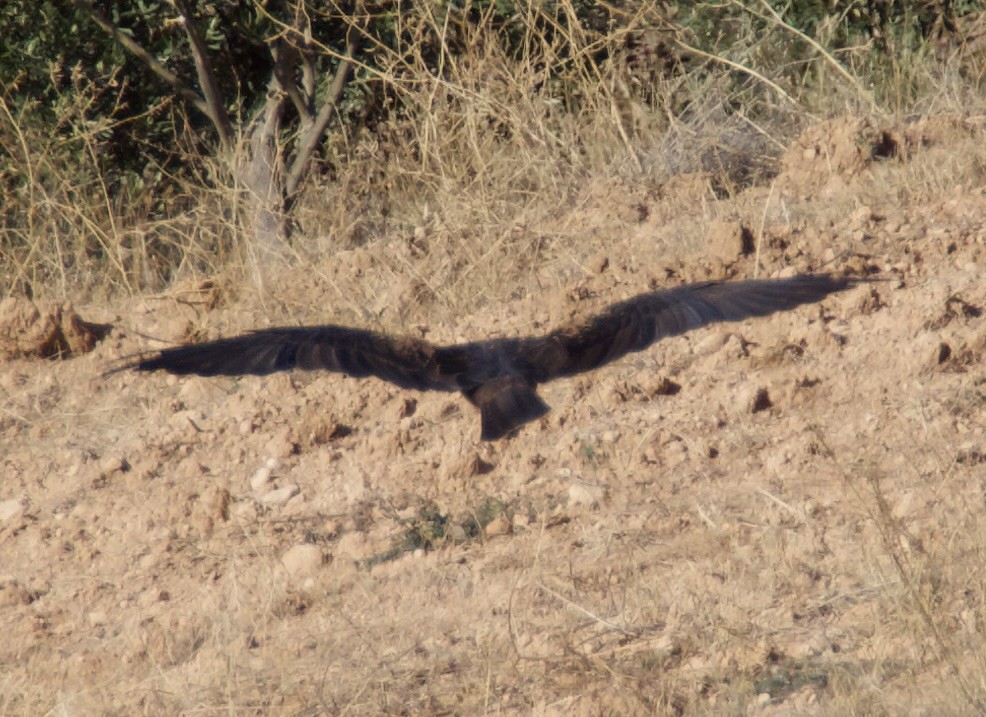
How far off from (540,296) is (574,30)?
2.00m

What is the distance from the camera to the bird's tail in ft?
14.4

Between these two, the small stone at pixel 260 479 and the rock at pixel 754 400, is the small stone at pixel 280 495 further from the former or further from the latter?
the rock at pixel 754 400

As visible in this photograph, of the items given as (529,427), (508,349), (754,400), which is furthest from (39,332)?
(754,400)

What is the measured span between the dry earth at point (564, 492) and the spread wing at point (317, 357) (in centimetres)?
13

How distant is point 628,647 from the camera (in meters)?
3.18

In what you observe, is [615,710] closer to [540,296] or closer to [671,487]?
[671,487]

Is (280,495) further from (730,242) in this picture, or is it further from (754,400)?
(730,242)

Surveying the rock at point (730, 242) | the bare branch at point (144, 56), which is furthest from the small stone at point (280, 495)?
the bare branch at point (144, 56)

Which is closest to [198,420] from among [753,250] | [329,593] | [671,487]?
[329,593]

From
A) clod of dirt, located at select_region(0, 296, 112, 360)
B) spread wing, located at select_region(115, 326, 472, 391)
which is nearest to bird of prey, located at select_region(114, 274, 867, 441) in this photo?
spread wing, located at select_region(115, 326, 472, 391)

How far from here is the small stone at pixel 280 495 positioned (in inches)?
172

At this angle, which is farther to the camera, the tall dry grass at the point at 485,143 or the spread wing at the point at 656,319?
the tall dry grass at the point at 485,143

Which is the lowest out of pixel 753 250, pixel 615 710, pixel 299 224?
pixel 299 224

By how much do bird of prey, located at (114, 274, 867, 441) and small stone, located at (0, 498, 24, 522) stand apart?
0.61 m
